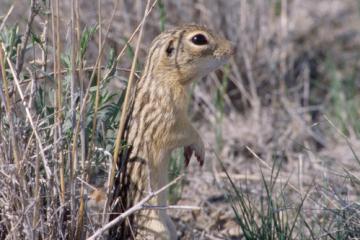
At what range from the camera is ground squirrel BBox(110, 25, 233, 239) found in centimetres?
437

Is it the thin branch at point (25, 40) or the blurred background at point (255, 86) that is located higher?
the thin branch at point (25, 40)

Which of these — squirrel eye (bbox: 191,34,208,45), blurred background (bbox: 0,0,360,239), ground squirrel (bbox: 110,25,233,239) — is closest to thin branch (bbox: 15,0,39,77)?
ground squirrel (bbox: 110,25,233,239)

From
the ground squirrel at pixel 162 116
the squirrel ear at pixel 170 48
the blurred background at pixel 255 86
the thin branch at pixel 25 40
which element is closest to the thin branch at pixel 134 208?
the ground squirrel at pixel 162 116

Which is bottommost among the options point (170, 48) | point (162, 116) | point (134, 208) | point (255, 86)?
point (255, 86)

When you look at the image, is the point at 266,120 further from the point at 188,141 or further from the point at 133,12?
the point at 188,141

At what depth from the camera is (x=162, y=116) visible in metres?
4.45

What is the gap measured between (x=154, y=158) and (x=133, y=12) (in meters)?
2.87

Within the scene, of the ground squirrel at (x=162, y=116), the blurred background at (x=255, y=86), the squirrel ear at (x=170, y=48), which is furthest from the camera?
the blurred background at (x=255, y=86)

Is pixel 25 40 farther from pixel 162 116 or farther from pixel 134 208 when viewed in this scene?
pixel 134 208

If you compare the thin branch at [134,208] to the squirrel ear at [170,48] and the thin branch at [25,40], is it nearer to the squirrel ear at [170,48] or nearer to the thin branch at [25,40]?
the thin branch at [25,40]

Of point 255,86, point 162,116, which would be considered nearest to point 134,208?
point 162,116

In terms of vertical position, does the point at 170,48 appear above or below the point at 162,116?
above

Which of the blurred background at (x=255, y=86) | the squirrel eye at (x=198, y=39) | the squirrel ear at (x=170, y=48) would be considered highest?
the squirrel eye at (x=198, y=39)

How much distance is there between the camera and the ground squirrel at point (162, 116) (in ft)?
14.3
